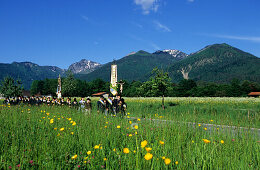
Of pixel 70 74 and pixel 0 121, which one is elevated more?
pixel 70 74

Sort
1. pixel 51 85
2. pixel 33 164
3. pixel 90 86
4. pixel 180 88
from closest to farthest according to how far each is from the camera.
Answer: pixel 33 164
pixel 180 88
pixel 90 86
pixel 51 85

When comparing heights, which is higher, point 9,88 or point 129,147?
point 9,88

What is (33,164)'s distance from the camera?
9.17ft

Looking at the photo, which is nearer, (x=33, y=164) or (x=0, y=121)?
(x=33, y=164)

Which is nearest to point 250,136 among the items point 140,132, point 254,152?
point 254,152

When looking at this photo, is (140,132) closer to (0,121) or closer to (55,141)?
(55,141)

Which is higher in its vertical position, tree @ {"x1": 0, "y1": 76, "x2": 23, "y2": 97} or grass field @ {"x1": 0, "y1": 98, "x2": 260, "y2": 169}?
tree @ {"x1": 0, "y1": 76, "x2": 23, "y2": 97}

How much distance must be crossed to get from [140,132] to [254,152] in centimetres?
230

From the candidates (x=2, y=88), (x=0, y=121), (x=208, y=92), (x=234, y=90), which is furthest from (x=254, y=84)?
(x=0, y=121)

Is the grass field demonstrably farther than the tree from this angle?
No

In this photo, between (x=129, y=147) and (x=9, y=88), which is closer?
(x=129, y=147)

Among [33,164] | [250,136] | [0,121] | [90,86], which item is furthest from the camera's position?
[90,86]

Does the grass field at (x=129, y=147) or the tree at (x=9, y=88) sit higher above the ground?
the tree at (x=9, y=88)

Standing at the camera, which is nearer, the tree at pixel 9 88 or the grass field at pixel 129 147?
the grass field at pixel 129 147
